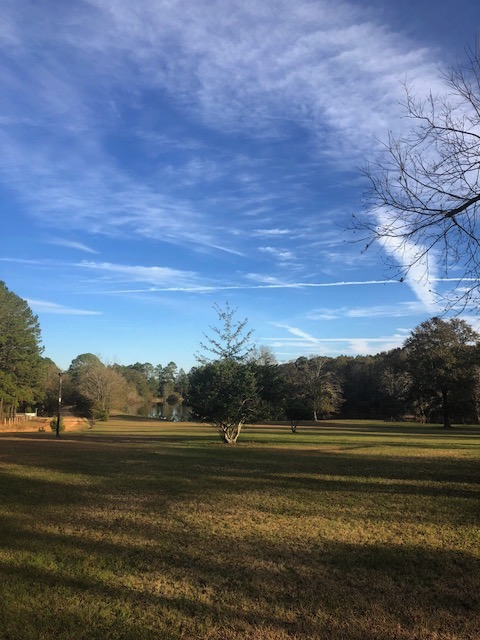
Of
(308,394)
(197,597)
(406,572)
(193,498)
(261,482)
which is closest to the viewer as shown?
(197,597)

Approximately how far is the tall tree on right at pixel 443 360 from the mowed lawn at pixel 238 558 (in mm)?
33507

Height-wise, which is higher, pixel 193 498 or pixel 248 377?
pixel 248 377

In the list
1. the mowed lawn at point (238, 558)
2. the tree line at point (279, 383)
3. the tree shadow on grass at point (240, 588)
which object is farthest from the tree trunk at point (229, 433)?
the tree shadow on grass at point (240, 588)

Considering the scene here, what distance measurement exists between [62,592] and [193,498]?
13.4 ft

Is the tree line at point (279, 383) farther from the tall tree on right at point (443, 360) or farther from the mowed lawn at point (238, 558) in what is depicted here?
the mowed lawn at point (238, 558)

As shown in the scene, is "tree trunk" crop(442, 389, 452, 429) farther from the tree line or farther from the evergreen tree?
the evergreen tree

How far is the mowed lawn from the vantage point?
348 centimetres

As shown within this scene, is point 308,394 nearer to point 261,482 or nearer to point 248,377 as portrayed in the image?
point 248,377

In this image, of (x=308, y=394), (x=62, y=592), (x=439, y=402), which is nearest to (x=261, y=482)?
(x=62, y=592)

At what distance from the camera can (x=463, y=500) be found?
7.91 meters

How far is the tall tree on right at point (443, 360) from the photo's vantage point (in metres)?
40.2

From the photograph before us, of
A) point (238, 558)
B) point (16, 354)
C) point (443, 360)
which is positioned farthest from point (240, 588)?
point (16, 354)

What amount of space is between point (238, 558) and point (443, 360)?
39666 mm

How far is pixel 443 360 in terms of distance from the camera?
133ft
